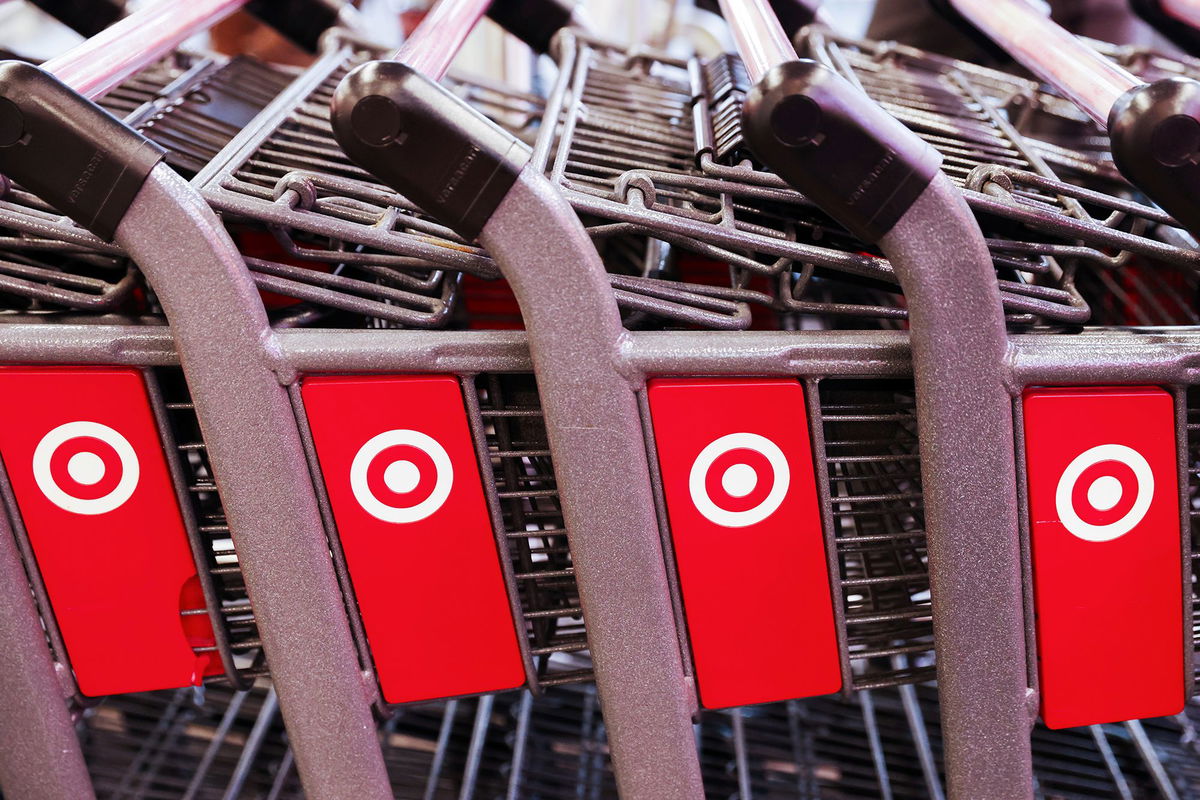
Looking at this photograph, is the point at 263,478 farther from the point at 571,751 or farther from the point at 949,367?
the point at 571,751

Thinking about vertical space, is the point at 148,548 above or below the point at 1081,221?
below

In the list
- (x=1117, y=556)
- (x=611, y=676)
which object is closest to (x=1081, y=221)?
(x=1117, y=556)

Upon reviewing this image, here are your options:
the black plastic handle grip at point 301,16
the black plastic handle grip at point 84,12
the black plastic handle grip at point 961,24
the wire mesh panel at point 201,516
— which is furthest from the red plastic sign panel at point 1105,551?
the black plastic handle grip at point 84,12

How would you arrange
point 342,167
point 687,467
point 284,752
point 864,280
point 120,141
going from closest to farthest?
1. point 120,141
2. point 687,467
3. point 864,280
4. point 342,167
5. point 284,752

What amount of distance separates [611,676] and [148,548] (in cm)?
47

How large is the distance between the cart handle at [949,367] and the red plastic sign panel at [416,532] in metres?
0.38

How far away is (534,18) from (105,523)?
3.94 feet

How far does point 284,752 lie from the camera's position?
1476 mm

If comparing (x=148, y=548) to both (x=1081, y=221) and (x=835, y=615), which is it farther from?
(x=1081, y=221)

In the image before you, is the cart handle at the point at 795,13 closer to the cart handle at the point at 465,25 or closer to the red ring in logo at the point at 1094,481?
the cart handle at the point at 465,25

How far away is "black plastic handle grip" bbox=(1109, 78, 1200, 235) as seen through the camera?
0.73 metres

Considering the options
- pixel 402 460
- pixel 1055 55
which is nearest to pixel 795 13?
pixel 1055 55

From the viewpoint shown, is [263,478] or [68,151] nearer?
[68,151]

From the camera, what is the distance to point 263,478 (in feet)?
2.89
